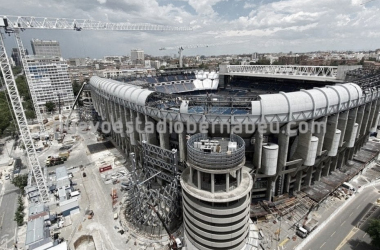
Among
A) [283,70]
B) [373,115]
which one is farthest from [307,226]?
[283,70]

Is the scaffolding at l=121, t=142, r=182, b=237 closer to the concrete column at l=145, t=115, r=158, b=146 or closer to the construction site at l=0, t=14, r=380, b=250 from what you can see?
the construction site at l=0, t=14, r=380, b=250

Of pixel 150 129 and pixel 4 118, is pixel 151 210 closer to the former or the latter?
pixel 150 129

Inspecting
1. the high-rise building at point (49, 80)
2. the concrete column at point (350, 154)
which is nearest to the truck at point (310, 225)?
the concrete column at point (350, 154)

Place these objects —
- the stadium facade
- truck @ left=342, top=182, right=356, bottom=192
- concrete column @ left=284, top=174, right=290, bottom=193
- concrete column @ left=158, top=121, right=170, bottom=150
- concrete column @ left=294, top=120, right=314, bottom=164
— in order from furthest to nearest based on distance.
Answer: truck @ left=342, top=182, right=356, bottom=192
concrete column @ left=284, top=174, right=290, bottom=193
concrete column @ left=158, top=121, right=170, bottom=150
concrete column @ left=294, top=120, right=314, bottom=164
the stadium facade

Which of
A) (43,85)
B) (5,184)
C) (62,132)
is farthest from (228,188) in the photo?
(43,85)

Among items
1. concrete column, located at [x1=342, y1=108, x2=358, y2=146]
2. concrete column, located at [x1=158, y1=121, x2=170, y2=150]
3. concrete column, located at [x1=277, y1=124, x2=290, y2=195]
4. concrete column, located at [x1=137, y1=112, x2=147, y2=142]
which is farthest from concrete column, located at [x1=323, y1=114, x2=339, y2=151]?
concrete column, located at [x1=137, y1=112, x2=147, y2=142]

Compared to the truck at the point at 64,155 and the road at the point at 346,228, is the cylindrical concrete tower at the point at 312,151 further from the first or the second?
the truck at the point at 64,155

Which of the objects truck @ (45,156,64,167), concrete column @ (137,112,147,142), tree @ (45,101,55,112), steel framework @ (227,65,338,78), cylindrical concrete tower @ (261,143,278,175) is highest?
steel framework @ (227,65,338,78)
